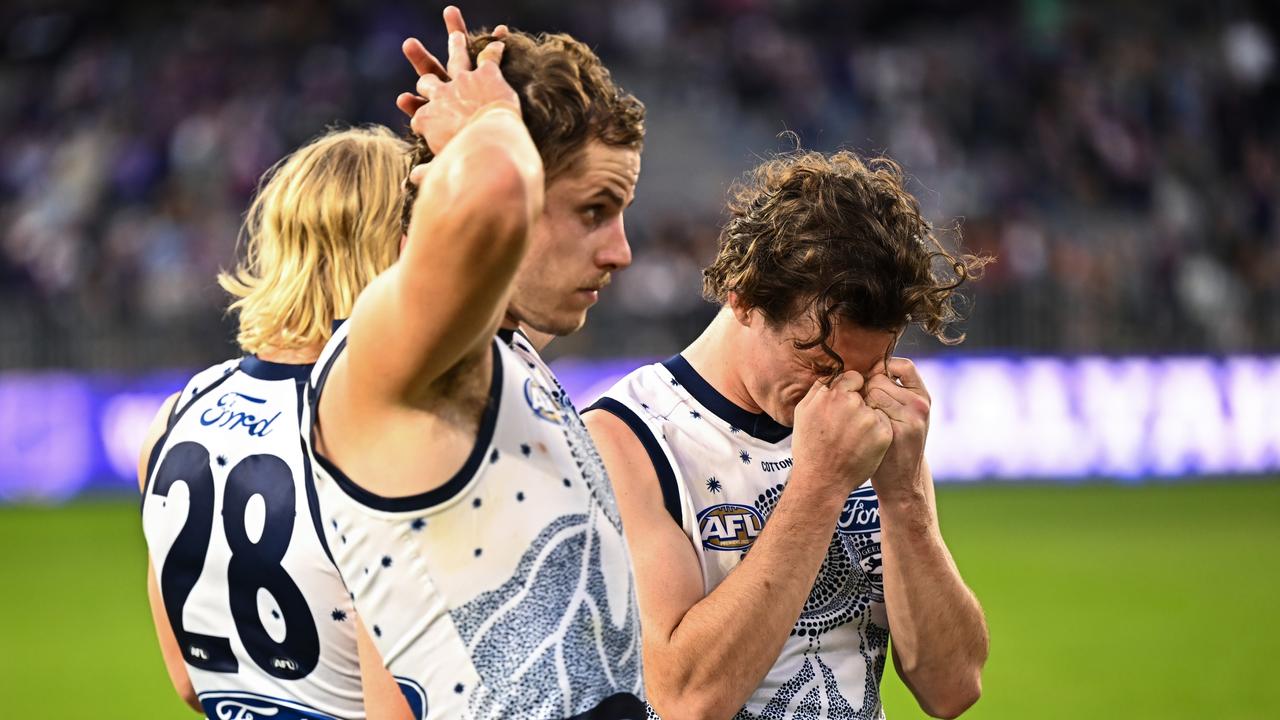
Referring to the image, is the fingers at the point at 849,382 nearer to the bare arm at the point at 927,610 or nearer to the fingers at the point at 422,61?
the bare arm at the point at 927,610

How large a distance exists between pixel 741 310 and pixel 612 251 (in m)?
0.68

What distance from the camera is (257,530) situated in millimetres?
3213

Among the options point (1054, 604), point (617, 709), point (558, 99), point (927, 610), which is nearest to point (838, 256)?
point (927, 610)

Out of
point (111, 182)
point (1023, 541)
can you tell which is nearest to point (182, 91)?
point (111, 182)

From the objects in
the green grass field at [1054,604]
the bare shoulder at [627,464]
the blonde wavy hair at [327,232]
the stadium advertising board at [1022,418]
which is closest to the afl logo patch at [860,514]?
the bare shoulder at [627,464]

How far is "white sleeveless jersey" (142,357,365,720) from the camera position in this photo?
319 centimetres

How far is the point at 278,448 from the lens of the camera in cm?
323

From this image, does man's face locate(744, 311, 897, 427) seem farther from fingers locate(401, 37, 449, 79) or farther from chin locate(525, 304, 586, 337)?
fingers locate(401, 37, 449, 79)

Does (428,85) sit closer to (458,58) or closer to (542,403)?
(458,58)

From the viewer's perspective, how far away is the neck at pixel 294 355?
11.2 feet

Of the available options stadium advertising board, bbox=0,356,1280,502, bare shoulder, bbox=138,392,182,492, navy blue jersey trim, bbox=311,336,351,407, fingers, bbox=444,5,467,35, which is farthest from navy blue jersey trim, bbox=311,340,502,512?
stadium advertising board, bbox=0,356,1280,502

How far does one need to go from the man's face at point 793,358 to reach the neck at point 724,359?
0.12 ft

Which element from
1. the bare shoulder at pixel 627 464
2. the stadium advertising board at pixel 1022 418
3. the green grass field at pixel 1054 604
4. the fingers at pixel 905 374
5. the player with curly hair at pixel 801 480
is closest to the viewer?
the player with curly hair at pixel 801 480

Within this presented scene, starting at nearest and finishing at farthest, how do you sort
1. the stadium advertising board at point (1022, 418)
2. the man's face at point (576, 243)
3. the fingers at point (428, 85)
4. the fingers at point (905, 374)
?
1. the fingers at point (428, 85)
2. the man's face at point (576, 243)
3. the fingers at point (905, 374)
4. the stadium advertising board at point (1022, 418)
